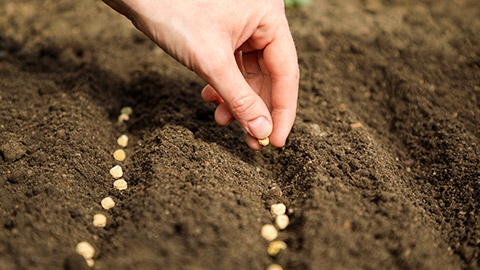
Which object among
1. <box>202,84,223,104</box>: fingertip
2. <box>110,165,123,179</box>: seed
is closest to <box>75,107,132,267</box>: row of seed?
<box>110,165,123,179</box>: seed

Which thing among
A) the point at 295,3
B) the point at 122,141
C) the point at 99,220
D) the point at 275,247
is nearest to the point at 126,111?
the point at 122,141

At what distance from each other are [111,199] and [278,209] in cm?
78

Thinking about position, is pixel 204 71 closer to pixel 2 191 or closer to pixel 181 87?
pixel 181 87

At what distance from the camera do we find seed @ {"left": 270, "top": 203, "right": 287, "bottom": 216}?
162 centimetres

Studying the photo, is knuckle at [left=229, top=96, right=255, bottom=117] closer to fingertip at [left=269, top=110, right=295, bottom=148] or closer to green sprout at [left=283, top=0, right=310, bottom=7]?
fingertip at [left=269, top=110, right=295, bottom=148]

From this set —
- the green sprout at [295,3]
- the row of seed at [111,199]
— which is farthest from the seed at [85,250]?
the green sprout at [295,3]

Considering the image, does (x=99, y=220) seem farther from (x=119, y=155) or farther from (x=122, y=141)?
(x=122, y=141)

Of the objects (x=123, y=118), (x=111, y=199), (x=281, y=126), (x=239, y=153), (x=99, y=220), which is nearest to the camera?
(x=99, y=220)

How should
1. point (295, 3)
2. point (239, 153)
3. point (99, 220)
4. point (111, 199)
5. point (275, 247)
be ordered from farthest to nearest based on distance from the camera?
point (295, 3) < point (239, 153) < point (111, 199) < point (99, 220) < point (275, 247)

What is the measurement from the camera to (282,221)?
1.58 metres

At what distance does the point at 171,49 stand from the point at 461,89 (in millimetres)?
1880

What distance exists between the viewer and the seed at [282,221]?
1.56 m

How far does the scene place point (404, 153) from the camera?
6.66ft

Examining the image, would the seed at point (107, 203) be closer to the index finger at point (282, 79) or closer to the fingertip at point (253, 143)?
the fingertip at point (253, 143)
